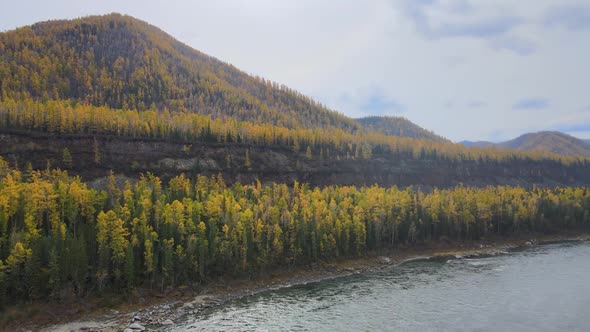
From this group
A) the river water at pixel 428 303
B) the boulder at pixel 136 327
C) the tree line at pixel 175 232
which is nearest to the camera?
the river water at pixel 428 303

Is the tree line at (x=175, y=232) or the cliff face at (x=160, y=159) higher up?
the cliff face at (x=160, y=159)

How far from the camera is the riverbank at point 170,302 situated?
67.8 m

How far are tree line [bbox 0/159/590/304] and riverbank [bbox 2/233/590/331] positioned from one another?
280cm

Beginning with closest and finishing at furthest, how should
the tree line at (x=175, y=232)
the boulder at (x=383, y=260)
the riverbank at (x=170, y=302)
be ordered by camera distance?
the riverbank at (x=170, y=302)
the tree line at (x=175, y=232)
the boulder at (x=383, y=260)

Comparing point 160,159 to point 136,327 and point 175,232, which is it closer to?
point 175,232

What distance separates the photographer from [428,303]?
2965 inches

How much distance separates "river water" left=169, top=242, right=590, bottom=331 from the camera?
64.4 m

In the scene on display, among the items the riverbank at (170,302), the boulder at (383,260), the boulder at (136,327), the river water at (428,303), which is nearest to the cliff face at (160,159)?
the riverbank at (170,302)

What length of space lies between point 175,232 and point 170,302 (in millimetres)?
17473

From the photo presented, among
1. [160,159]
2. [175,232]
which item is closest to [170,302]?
[175,232]

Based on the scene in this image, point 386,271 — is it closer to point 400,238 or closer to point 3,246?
point 400,238

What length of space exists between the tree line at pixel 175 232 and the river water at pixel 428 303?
1329 cm

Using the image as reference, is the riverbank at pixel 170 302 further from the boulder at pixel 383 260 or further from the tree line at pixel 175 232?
the tree line at pixel 175 232

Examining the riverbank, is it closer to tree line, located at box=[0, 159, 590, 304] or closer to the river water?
tree line, located at box=[0, 159, 590, 304]
